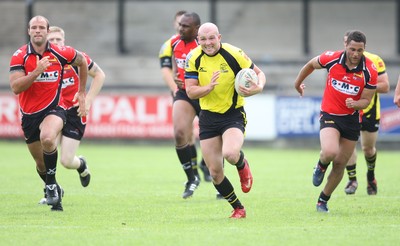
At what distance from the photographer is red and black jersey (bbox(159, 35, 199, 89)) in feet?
43.4

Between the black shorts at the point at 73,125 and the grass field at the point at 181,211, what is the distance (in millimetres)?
945

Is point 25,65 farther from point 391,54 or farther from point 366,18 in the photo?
point 366,18

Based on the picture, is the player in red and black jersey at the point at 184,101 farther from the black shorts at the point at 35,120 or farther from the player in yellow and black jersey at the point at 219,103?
the player in yellow and black jersey at the point at 219,103

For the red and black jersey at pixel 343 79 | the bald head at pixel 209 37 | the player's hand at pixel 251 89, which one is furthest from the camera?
the red and black jersey at pixel 343 79

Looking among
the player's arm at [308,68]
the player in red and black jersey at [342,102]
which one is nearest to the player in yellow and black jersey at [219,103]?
the player's arm at [308,68]

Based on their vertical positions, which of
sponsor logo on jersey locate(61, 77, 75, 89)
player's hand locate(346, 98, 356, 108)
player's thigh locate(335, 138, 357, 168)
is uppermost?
sponsor logo on jersey locate(61, 77, 75, 89)

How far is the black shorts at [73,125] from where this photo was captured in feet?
41.2

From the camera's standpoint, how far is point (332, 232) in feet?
30.0

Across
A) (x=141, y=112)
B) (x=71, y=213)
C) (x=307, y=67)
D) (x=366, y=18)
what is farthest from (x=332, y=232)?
(x=366, y=18)

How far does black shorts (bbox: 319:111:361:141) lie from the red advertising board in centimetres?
1297

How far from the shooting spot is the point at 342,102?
35.8 ft

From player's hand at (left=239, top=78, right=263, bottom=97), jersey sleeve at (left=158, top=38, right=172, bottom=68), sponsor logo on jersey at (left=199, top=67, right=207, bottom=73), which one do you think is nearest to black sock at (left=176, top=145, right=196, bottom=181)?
jersey sleeve at (left=158, top=38, right=172, bottom=68)

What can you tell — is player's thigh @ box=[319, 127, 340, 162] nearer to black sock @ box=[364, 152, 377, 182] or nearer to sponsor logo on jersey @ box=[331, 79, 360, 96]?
sponsor logo on jersey @ box=[331, 79, 360, 96]

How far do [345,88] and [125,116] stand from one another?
13764 millimetres
